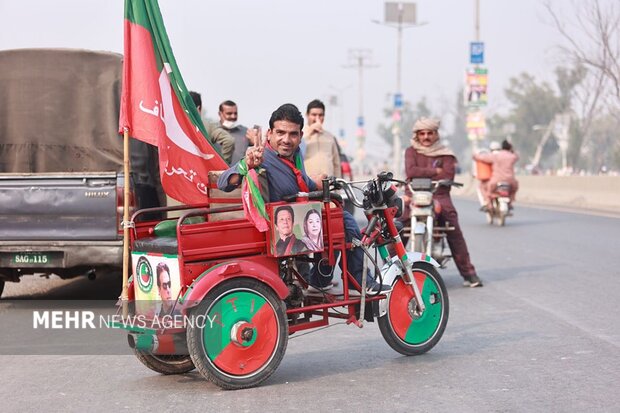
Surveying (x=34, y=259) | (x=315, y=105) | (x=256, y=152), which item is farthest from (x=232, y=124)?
(x=256, y=152)

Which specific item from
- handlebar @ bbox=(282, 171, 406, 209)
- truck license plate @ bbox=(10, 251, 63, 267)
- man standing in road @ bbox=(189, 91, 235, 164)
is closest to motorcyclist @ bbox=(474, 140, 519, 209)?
man standing in road @ bbox=(189, 91, 235, 164)

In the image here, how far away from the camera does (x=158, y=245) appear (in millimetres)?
6422

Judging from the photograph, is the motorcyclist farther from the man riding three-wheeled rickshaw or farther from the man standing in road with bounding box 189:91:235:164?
the man riding three-wheeled rickshaw

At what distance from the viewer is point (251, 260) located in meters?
6.46

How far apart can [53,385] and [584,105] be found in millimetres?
54748

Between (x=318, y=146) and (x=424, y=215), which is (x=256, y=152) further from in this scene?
(x=318, y=146)

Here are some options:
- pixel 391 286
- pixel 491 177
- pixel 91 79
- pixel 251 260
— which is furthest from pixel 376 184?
pixel 491 177

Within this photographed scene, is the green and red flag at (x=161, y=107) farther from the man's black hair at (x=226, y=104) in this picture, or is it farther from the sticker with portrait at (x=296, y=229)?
the man's black hair at (x=226, y=104)

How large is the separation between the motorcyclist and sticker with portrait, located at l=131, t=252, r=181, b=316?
16.1 metres

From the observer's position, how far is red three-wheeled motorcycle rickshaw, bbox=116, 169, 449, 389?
20.5 feet

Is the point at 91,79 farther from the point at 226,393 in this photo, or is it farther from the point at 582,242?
the point at 582,242

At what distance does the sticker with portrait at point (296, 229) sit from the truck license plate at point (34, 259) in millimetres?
3739

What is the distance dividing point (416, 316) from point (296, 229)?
132 cm

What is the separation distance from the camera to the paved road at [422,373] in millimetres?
6066
